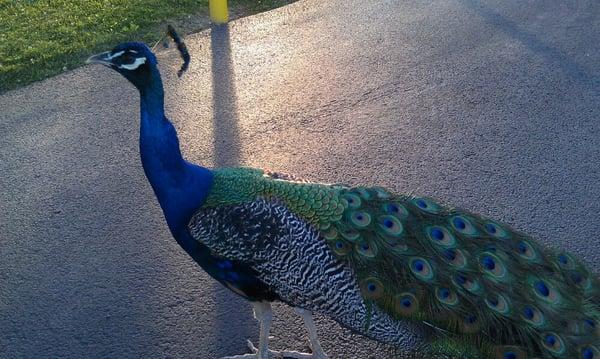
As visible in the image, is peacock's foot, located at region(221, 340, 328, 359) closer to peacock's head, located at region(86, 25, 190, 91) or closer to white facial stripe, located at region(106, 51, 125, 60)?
peacock's head, located at region(86, 25, 190, 91)

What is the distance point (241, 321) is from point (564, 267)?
1.39 metres

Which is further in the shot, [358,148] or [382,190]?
[358,148]

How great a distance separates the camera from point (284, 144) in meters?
4.14

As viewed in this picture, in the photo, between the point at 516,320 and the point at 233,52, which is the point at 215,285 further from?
the point at 233,52

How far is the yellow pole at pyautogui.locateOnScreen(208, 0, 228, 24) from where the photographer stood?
5.69m

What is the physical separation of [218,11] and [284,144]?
6.98 ft

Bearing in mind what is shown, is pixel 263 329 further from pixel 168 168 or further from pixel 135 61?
pixel 135 61

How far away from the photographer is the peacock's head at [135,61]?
2.34m

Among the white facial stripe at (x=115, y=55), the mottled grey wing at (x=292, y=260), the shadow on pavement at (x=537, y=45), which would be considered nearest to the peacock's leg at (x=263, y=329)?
the mottled grey wing at (x=292, y=260)

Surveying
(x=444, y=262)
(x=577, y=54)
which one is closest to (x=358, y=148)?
(x=444, y=262)

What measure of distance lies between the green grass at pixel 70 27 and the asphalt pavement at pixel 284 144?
0.27m

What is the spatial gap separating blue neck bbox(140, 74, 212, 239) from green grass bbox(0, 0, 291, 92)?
293 cm

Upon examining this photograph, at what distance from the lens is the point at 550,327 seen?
2.05 metres

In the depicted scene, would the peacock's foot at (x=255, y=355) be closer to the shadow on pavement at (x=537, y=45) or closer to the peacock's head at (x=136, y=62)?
the peacock's head at (x=136, y=62)
